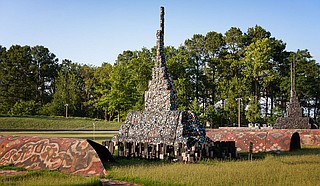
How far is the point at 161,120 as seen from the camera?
19062 millimetres

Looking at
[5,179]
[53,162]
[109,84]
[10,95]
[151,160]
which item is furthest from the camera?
[10,95]

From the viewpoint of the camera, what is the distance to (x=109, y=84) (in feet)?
209

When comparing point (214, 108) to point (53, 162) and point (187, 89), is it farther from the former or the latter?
point (53, 162)

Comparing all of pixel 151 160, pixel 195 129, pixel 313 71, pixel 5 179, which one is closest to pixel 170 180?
pixel 5 179

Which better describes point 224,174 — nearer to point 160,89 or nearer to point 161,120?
point 161,120

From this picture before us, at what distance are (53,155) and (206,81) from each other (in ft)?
168

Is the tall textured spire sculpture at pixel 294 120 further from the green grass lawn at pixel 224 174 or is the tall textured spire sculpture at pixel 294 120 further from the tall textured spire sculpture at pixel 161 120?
the green grass lawn at pixel 224 174

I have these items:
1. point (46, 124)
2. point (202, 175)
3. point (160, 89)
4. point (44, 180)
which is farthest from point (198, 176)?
point (46, 124)

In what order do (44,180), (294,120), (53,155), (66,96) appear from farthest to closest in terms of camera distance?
(66,96), (294,120), (53,155), (44,180)

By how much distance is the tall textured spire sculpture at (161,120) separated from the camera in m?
17.6

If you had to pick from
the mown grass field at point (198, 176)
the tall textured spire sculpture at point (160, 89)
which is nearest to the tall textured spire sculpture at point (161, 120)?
the tall textured spire sculpture at point (160, 89)

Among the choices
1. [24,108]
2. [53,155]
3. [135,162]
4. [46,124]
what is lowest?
[135,162]

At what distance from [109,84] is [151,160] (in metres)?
48.8

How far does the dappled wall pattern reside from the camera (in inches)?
469
